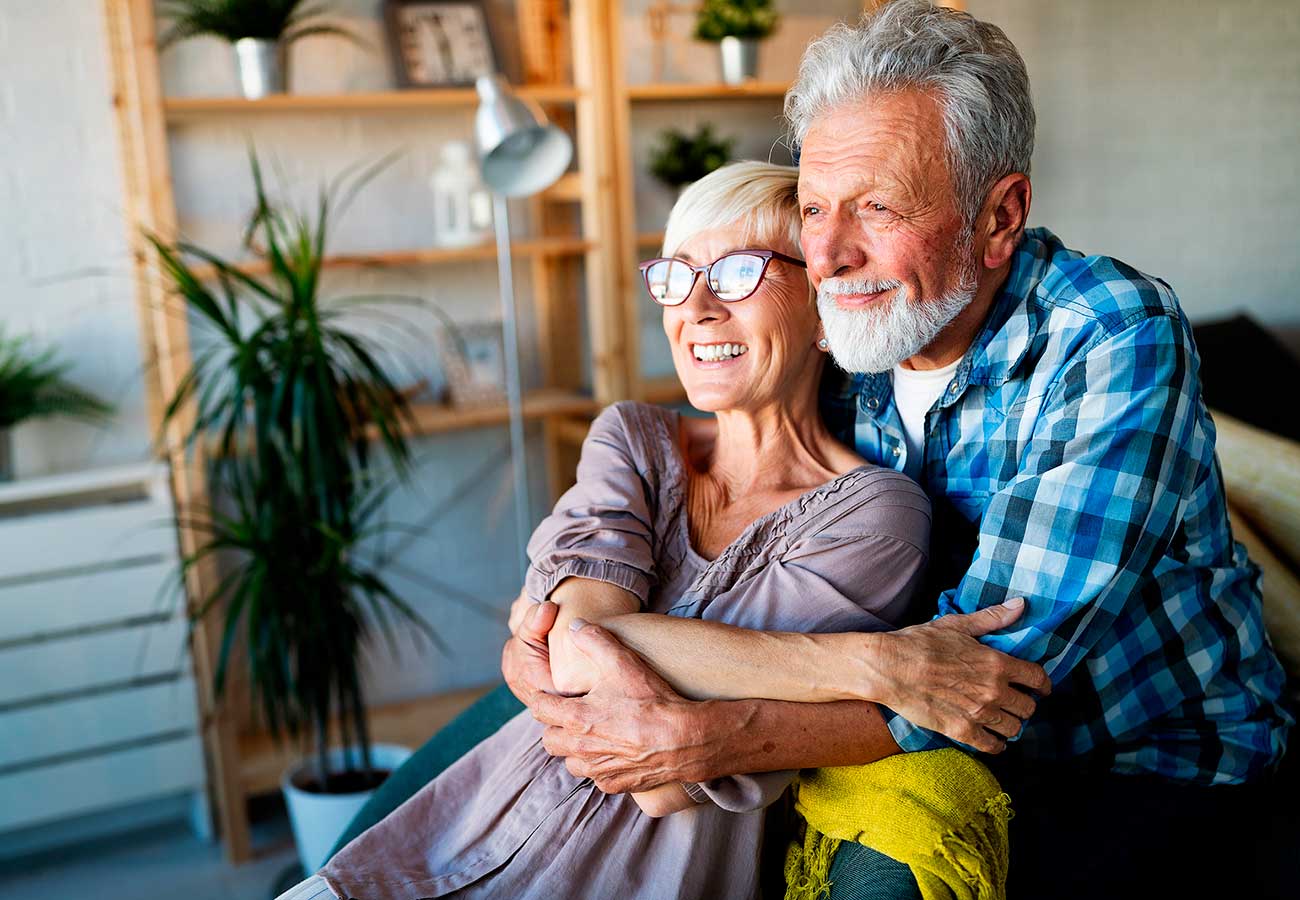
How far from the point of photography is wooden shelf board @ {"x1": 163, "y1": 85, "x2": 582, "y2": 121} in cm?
298

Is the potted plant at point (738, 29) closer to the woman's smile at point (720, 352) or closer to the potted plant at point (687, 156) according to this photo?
the potted plant at point (687, 156)

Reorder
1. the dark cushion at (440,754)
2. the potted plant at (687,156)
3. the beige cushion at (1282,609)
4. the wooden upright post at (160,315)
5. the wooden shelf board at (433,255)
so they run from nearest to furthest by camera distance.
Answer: the dark cushion at (440,754) < the beige cushion at (1282,609) < the wooden upright post at (160,315) < the wooden shelf board at (433,255) < the potted plant at (687,156)

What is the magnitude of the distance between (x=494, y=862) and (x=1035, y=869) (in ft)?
2.14

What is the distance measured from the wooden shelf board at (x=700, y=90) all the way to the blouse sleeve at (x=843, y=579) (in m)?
2.24

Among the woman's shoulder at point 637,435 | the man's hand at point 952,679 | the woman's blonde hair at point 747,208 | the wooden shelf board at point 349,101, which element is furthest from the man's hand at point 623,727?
the wooden shelf board at point 349,101

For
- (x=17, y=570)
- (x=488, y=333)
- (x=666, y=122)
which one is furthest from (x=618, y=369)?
(x=17, y=570)

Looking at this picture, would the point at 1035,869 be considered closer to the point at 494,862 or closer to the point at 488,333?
the point at 494,862

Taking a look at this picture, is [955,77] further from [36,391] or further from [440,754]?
[36,391]

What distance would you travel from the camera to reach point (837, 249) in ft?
4.93

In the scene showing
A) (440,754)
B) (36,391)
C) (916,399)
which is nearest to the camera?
(916,399)

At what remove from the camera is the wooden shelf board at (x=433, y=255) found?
9.95 ft

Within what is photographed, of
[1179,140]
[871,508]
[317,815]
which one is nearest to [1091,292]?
[871,508]

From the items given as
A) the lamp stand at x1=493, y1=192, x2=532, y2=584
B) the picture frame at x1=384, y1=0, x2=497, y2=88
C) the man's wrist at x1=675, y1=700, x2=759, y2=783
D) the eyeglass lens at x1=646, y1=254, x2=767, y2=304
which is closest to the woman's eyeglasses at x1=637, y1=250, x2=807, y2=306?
the eyeglass lens at x1=646, y1=254, x2=767, y2=304

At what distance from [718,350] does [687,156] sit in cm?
219
